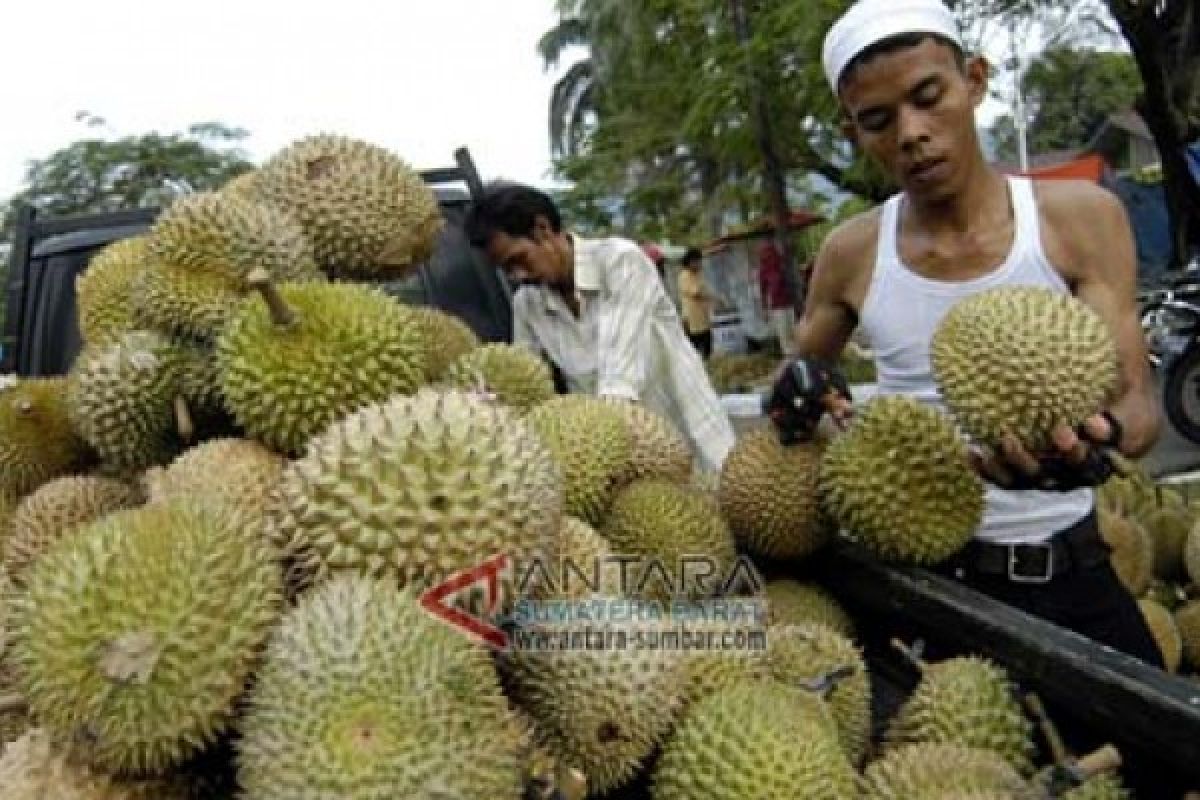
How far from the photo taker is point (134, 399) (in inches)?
70.4

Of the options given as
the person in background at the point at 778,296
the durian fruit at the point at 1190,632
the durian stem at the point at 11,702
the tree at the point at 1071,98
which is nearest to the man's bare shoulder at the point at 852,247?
the durian fruit at the point at 1190,632

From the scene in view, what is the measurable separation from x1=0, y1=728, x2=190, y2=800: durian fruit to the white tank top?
1.53 metres

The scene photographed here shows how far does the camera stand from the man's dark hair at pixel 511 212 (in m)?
3.88

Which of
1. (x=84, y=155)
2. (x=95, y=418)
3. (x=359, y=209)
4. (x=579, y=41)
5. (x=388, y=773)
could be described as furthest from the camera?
(x=579, y=41)

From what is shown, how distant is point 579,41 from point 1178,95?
2614 cm

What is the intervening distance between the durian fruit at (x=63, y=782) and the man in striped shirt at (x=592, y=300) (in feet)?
8.42

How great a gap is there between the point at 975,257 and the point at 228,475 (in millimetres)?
1529

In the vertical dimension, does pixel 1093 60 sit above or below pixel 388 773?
above

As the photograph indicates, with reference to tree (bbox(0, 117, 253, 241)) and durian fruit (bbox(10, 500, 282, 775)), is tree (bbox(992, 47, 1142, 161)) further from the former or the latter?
durian fruit (bbox(10, 500, 282, 775))

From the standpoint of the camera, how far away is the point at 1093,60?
29594mm

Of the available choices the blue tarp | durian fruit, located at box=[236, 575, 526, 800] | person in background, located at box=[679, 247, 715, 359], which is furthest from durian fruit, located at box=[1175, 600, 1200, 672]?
the blue tarp

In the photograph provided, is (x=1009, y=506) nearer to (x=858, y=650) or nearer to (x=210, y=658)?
(x=858, y=650)

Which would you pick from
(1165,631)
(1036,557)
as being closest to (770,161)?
(1165,631)

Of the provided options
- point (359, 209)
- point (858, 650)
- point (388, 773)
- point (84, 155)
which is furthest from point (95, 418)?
point (84, 155)
